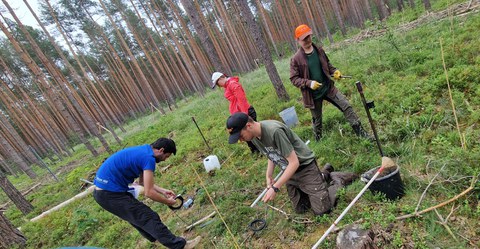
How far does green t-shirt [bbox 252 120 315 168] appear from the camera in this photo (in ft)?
8.55

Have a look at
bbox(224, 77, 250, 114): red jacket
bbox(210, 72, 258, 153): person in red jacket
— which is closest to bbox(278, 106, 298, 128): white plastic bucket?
bbox(210, 72, 258, 153): person in red jacket

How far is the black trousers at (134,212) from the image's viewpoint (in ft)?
10.7

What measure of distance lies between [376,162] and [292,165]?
152cm

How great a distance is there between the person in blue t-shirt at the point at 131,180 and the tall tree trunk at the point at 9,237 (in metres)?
4.26

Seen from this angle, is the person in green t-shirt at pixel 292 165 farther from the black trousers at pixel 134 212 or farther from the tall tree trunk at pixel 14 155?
the tall tree trunk at pixel 14 155

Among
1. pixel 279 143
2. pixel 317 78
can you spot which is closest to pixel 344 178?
pixel 279 143

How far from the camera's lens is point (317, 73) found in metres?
4.02

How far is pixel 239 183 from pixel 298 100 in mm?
3331

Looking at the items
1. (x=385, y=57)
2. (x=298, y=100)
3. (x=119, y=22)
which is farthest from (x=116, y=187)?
(x=119, y=22)

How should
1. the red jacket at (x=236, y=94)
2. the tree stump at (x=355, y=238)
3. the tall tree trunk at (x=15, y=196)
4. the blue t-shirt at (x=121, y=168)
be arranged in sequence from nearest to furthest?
the tree stump at (x=355, y=238)
the blue t-shirt at (x=121, y=168)
the red jacket at (x=236, y=94)
the tall tree trunk at (x=15, y=196)

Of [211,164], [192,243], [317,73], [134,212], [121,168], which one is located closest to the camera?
[121,168]

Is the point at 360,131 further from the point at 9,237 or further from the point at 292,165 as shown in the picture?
the point at 9,237

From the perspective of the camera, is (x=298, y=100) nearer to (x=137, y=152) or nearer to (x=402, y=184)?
(x=402, y=184)

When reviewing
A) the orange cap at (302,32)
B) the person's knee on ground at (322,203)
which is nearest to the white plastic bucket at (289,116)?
the orange cap at (302,32)
